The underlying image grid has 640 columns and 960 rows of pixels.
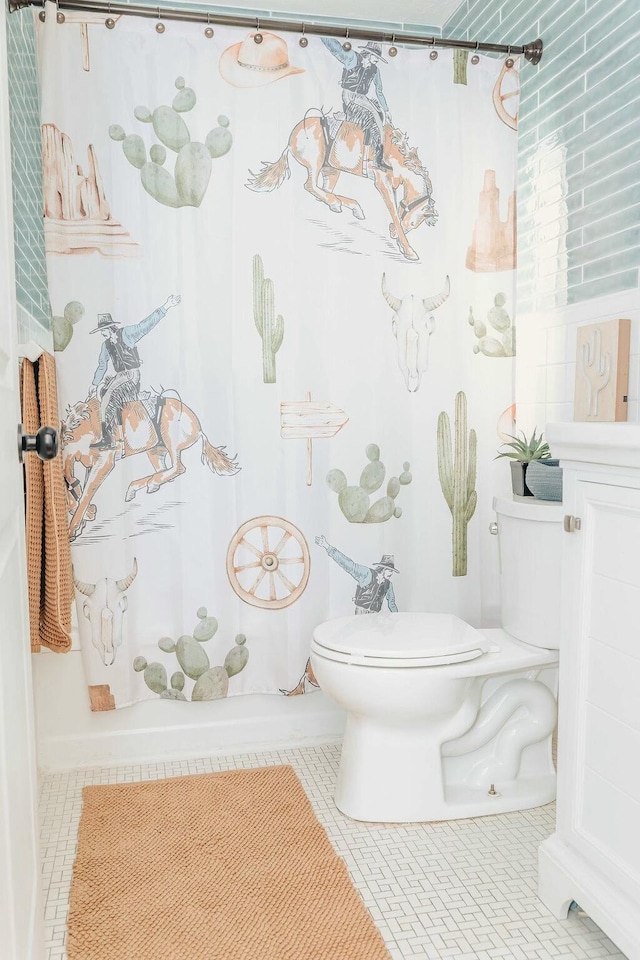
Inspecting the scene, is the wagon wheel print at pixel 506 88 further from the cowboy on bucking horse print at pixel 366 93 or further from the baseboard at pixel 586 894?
the baseboard at pixel 586 894

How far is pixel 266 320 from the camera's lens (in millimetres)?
2275

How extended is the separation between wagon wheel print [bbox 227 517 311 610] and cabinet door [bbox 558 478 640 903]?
0.95 metres

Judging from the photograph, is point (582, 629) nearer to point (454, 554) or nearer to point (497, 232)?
point (454, 554)

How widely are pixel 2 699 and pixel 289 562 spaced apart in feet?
4.77

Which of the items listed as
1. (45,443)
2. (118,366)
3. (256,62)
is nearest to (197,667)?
(118,366)

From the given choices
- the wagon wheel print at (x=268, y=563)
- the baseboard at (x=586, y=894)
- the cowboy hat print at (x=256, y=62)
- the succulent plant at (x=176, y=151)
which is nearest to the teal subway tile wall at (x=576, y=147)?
the cowboy hat print at (x=256, y=62)

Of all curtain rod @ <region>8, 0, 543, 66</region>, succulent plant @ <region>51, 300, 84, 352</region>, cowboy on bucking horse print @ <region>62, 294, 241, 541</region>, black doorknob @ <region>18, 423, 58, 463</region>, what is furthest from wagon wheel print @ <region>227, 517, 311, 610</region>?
curtain rod @ <region>8, 0, 543, 66</region>

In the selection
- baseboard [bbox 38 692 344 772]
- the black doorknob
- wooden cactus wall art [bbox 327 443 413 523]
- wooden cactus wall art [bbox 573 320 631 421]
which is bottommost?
baseboard [bbox 38 692 344 772]

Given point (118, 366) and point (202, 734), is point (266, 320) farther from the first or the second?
point (202, 734)

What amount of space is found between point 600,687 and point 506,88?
177cm

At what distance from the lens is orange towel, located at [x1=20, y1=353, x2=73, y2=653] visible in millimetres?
1922

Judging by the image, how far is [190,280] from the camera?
2.21 m

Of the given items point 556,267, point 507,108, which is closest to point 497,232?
point 556,267

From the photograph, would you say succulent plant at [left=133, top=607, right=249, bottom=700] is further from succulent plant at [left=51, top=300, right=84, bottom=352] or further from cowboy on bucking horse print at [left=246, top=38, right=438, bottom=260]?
cowboy on bucking horse print at [left=246, top=38, right=438, bottom=260]
